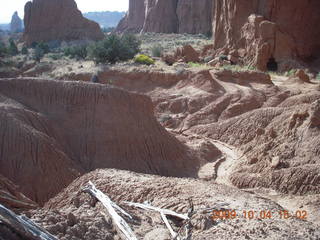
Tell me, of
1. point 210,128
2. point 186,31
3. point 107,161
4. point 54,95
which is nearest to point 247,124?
point 210,128

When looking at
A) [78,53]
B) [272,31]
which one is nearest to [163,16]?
[78,53]

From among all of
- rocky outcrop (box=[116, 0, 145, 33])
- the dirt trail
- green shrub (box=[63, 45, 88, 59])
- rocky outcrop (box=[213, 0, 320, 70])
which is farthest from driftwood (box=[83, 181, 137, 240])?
rocky outcrop (box=[116, 0, 145, 33])

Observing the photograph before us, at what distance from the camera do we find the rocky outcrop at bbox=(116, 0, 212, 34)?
178 ft

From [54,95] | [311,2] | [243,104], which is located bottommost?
[243,104]

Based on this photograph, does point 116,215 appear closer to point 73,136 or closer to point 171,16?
point 73,136

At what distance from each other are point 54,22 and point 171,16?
1875 centimetres

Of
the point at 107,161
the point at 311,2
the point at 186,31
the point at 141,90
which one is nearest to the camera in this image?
the point at 107,161

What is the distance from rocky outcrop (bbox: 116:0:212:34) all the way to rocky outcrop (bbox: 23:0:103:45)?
13.0 metres

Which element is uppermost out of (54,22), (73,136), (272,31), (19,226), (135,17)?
(135,17)

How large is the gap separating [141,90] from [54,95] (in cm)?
1012

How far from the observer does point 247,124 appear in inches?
618

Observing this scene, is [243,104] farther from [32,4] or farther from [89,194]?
[32,4]

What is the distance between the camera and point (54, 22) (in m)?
50.8

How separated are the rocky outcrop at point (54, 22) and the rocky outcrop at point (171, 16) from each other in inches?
510
